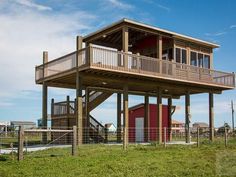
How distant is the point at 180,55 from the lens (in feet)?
86.1

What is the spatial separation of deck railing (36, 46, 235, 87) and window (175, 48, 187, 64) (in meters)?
1.10

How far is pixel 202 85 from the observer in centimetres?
2683

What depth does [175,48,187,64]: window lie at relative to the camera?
26.0m

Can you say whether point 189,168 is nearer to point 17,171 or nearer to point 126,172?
point 126,172

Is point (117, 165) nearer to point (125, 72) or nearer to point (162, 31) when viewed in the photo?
point (125, 72)

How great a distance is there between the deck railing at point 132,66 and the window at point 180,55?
1104 mm

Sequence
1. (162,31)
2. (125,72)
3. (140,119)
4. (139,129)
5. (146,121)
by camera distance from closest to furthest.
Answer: (125,72)
(162,31)
(146,121)
(139,129)
(140,119)

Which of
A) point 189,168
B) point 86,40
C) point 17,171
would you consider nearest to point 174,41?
point 86,40

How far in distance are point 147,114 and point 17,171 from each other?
61.0 ft

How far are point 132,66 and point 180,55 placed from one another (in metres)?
5.62

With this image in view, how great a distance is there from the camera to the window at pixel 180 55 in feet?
85.4

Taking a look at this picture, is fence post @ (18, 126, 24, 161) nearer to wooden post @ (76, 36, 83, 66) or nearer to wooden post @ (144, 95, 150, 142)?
wooden post @ (76, 36, 83, 66)

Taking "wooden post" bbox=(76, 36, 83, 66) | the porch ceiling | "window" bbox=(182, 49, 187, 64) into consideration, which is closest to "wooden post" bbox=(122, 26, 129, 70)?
the porch ceiling

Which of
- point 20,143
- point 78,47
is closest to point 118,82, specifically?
point 78,47
